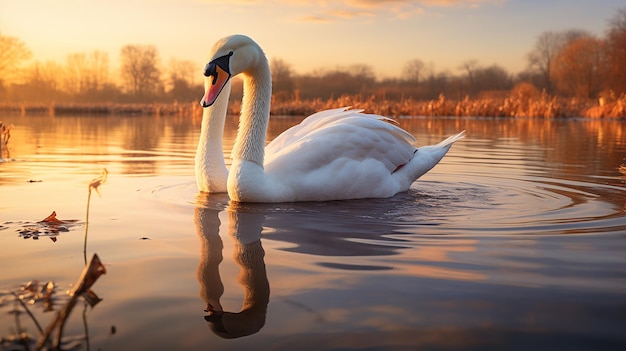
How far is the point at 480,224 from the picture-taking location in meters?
4.24

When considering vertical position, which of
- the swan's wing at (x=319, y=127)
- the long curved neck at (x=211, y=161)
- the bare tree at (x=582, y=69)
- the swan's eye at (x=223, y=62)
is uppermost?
the bare tree at (x=582, y=69)

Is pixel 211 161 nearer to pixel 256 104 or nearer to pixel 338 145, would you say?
pixel 256 104

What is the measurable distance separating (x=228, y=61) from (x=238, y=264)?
8.22 ft

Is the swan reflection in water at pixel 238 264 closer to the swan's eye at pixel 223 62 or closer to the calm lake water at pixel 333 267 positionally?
the calm lake water at pixel 333 267

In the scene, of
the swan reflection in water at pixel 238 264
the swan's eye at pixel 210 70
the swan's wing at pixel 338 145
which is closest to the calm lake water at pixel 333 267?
the swan reflection in water at pixel 238 264

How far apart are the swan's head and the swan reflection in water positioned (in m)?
0.87

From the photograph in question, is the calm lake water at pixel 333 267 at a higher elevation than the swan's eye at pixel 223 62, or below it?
below

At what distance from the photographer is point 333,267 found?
10.2 feet

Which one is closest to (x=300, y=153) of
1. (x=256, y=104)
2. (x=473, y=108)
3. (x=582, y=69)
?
(x=256, y=104)

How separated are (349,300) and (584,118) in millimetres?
26892

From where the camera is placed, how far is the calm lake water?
222 cm

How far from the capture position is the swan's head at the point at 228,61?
5020 millimetres

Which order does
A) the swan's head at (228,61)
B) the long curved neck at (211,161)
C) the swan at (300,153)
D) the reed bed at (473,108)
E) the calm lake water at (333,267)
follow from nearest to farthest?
the calm lake water at (333,267) < the swan's head at (228,61) < the swan at (300,153) < the long curved neck at (211,161) < the reed bed at (473,108)

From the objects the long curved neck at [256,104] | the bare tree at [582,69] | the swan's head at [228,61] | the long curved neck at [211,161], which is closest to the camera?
the swan's head at [228,61]
